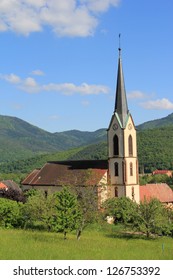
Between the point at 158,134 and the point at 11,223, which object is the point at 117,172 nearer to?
the point at 11,223

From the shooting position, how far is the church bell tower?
57.6 metres

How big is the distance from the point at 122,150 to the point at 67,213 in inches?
973

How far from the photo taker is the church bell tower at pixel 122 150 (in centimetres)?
5756

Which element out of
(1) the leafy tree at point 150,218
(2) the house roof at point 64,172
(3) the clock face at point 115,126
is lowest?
(1) the leafy tree at point 150,218

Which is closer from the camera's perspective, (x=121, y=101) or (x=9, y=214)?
(x=9, y=214)

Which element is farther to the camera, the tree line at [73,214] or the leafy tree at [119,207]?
the leafy tree at [119,207]

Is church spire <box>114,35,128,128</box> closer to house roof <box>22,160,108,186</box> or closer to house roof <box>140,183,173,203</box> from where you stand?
house roof <box>22,160,108,186</box>

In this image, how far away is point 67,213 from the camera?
34406 mm

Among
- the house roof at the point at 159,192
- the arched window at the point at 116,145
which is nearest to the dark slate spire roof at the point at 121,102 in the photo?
the arched window at the point at 116,145

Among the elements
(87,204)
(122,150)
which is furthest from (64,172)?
(87,204)

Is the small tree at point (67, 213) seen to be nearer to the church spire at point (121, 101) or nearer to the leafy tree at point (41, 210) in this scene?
the leafy tree at point (41, 210)

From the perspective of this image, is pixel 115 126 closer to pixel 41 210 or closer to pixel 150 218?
pixel 150 218

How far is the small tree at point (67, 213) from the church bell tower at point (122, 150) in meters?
22.9

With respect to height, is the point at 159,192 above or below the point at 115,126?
below
